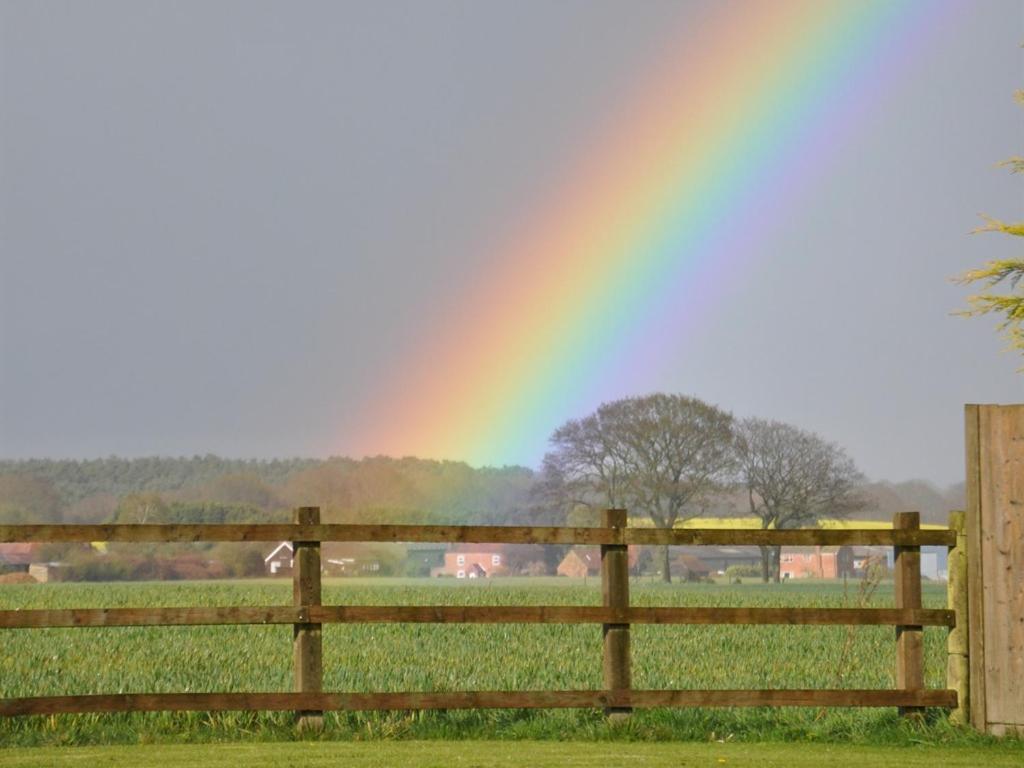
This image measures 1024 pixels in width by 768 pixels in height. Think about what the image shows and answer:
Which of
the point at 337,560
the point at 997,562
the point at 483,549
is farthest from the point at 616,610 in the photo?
the point at 483,549

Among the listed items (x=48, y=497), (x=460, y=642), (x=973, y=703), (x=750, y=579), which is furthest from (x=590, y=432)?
(x=973, y=703)

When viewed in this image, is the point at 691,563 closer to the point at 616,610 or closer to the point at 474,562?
the point at 474,562

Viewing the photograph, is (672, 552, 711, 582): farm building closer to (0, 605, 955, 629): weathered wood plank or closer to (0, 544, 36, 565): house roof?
(0, 544, 36, 565): house roof

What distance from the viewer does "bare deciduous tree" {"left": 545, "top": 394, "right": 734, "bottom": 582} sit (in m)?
90.4

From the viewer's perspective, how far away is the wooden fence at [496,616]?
10773 mm

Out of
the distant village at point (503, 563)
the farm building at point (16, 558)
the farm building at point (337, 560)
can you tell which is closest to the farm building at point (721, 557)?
the distant village at point (503, 563)

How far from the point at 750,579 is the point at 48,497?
46104 millimetres

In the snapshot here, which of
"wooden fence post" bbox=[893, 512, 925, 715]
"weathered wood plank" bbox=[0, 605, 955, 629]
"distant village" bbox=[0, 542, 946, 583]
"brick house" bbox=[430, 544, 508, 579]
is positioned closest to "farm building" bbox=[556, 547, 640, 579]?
"distant village" bbox=[0, 542, 946, 583]

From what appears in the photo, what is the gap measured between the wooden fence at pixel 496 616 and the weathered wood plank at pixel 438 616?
1cm

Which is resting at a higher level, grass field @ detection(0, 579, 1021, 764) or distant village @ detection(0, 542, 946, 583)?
grass field @ detection(0, 579, 1021, 764)

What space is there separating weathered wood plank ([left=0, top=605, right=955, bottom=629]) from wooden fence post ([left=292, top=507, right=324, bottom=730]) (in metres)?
0.10

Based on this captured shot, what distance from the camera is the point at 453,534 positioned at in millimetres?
11234

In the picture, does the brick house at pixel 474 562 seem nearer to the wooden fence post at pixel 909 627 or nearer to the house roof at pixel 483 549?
the house roof at pixel 483 549

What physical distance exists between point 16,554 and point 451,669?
57.8 metres
